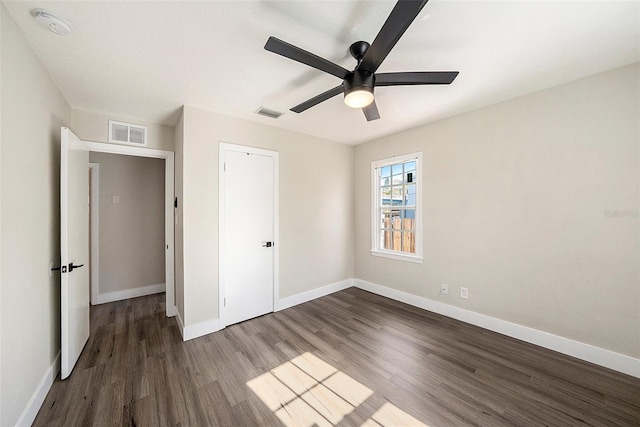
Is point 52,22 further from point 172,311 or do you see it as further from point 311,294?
point 311,294

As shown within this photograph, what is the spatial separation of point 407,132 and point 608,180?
83.6 inches

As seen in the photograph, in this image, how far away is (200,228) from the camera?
9.20ft

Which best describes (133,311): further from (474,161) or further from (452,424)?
(474,161)

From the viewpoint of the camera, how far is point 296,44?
1.73 m

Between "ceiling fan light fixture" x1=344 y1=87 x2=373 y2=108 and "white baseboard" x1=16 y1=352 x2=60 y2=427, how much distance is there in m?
2.91

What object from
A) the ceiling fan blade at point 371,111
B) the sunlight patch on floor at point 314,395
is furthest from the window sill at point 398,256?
the ceiling fan blade at point 371,111

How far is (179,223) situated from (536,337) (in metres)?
4.11

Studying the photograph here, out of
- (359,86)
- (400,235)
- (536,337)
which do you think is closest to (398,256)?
(400,235)

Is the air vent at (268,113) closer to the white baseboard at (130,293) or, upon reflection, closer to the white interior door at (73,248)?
the white interior door at (73,248)

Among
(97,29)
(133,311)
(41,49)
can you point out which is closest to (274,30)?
(97,29)

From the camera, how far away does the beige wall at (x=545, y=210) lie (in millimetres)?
2066

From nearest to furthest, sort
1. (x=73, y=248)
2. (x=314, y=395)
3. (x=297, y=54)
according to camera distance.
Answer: (x=297, y=54)
(x=314, y=395)
(x=73, y=248)

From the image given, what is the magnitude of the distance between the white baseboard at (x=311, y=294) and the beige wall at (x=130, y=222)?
2.37 m

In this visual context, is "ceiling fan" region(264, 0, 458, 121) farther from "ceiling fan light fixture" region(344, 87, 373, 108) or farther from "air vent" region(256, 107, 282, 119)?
"air vent" region(256, 107, 282, 119)
